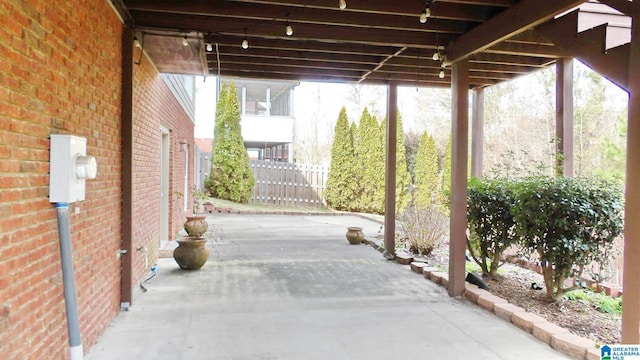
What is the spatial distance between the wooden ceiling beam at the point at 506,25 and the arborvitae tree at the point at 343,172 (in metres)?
11.7

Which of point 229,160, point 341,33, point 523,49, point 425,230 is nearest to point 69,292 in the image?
point 341,33

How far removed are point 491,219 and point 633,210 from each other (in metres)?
2.58

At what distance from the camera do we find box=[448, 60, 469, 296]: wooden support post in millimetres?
5367

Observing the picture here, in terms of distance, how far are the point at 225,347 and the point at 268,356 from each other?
402mm

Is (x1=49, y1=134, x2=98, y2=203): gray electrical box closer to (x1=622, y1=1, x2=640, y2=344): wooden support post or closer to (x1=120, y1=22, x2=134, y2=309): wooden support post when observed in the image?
(x1=120, y1=22, x2=134, y2=309): wooden support post

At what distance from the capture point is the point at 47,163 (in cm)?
254

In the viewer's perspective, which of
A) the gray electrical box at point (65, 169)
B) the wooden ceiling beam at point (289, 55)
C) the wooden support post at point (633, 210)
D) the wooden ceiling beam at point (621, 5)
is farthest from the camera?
the wooden ceiling beam at point (289, 55)

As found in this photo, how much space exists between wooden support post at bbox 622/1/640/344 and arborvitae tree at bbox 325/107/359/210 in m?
13.9

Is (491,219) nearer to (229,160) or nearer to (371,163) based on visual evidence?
(371,163)

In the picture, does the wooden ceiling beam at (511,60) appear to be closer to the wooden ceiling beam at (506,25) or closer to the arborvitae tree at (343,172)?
the wooden ceiling beam at (506,25)

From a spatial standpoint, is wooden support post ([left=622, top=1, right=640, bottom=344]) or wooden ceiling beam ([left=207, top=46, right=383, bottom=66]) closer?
wooden support post ([left=622, top=1, right=640, bottom=344])

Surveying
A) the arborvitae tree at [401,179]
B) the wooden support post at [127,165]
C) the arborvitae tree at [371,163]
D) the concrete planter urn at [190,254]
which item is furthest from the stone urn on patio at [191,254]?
the arborvitae tree at [401,179]

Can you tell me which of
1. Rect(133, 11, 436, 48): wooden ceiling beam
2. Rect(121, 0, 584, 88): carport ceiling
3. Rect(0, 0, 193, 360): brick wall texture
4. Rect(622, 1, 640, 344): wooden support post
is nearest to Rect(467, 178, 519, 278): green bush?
Rect(121, 0, 584, 88): carport ceiling

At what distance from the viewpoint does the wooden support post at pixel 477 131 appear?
7.98 metres
